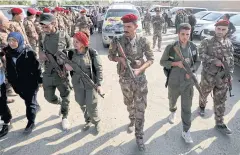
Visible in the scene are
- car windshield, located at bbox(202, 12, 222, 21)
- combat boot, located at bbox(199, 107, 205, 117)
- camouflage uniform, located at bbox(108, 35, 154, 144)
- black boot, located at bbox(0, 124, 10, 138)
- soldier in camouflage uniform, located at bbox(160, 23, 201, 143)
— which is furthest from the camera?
car windshield, located at bbox(202, 12, 222, 21)

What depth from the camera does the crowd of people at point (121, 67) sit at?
3.41 metres

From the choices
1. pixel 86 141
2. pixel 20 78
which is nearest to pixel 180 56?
pixel 86 141

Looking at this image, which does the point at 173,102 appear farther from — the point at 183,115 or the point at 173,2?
the point at 173,2

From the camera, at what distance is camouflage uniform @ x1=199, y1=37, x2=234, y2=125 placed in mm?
3769

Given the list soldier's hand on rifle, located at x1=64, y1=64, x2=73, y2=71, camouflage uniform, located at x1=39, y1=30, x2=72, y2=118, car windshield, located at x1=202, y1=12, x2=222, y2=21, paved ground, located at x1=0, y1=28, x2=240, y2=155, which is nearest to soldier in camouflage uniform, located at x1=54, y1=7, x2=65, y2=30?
paved ground, located at x1=0, y1=28, x2=240, y2=155

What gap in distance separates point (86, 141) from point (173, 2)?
142 feet

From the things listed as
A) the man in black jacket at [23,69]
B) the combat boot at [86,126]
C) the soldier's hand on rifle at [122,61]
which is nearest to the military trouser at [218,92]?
the soldier's hand on rifle at [122,61]

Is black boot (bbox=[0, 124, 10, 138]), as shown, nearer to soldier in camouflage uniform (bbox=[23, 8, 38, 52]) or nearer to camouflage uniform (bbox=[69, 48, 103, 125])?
camouflage uniform (bbox=[69, 48, 103, 125])

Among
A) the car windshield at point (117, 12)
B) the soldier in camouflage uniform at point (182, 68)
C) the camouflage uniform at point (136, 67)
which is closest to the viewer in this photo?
the camouflage uniform at point (136, 67)

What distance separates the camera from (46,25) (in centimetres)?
364

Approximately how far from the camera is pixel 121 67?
11.3ft

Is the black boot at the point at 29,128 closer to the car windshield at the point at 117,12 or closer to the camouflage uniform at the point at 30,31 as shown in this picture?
the camouflage uniform at the point at 30,31

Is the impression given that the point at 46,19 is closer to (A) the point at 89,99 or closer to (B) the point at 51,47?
(B) the point at 51,47

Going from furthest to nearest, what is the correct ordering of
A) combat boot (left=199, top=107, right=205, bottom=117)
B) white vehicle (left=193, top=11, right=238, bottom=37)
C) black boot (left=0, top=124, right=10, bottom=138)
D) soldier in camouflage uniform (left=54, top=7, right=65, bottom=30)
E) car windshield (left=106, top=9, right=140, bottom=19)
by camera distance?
white vehicle (left=193, top=11, right=238, bottom=37)
car windshield (left=106, top=9, right=140, bottom=19)
soldier in camouflage uniform (left=54, top=7, right=65, bottom=30)
combat boot (left=199, top=107, right=205, bottom=117)
black boot (left=0, top=124, right=10, bottom=138)
